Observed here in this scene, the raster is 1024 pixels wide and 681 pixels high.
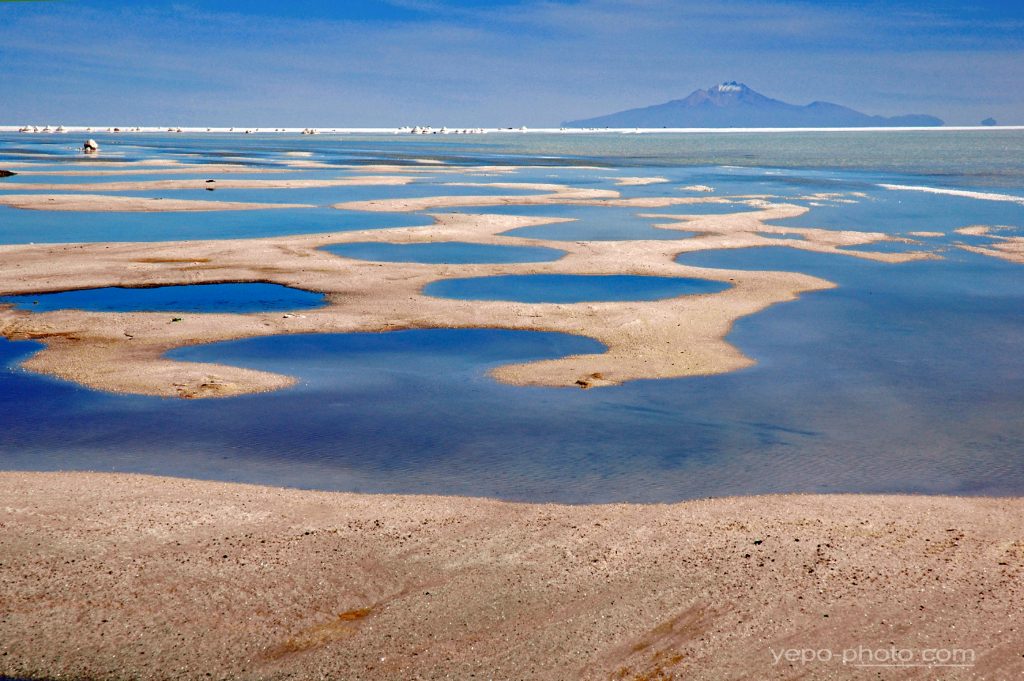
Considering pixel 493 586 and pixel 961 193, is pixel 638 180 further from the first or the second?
pixel 493 586

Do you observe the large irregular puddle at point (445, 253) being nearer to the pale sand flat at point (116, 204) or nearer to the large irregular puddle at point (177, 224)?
the large irregular puddle at point (177, 224)

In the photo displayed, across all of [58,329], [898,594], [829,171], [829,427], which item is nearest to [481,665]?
[898,594]

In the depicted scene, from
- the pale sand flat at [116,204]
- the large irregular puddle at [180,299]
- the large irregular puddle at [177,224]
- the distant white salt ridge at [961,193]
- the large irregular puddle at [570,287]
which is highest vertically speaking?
the distant white salt ridge at [961,193]

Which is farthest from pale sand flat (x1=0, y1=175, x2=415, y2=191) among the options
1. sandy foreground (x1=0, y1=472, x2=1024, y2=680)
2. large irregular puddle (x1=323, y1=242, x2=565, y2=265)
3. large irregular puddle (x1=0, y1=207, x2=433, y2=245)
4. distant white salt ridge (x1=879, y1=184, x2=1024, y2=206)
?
sandy foreground (x1=0, y1=472, x2=1024, y2=680)

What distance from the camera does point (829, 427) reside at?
11.8m

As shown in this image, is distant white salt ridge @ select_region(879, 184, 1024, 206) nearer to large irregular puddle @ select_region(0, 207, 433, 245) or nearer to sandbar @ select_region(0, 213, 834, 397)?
sandbar @ select_region(0, 213, 834, 397)

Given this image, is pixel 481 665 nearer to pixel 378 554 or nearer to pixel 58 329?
pixel 378 554

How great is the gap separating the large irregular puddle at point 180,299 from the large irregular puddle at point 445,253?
16.6 feet

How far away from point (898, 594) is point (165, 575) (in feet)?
18.9

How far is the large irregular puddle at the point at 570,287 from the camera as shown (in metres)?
20.1

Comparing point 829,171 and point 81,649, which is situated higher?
point 829,171

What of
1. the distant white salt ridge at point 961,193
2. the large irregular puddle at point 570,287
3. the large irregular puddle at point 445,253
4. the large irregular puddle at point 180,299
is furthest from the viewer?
the distant white salt ridge at point 961,193

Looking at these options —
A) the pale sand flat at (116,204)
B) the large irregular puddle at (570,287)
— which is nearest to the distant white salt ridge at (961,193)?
the large irregular puddle at (570,287)

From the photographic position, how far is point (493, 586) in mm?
7258
